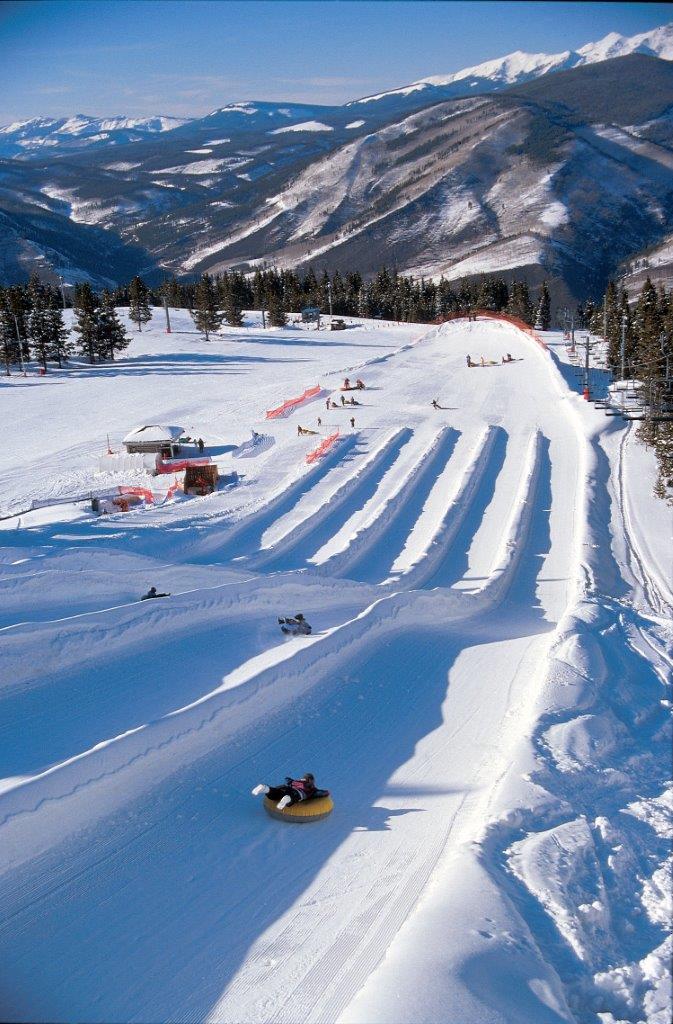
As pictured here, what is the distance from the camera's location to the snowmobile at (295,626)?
539 inches

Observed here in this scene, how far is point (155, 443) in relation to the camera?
1195 inches

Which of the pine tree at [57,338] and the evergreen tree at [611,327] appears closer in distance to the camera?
the evergreen tree at [611,327]

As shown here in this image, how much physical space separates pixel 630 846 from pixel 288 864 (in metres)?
3.49

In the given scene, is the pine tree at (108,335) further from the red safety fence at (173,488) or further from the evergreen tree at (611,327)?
the red safety fence at (173,488)

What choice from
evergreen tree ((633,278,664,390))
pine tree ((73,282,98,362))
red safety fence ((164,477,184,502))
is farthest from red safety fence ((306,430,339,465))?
pine tree ((73,282,98,362))

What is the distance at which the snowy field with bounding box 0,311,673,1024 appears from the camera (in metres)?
6.50

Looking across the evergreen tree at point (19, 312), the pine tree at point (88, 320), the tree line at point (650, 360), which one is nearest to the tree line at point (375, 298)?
the tree line at point (650, 360)

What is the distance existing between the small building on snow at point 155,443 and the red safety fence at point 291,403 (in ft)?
22.9

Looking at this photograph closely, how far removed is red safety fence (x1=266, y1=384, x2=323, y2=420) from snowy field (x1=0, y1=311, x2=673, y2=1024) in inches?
516

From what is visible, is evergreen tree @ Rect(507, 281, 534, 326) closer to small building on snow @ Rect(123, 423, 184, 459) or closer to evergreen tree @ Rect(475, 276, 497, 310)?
evergreen tree @ Rect(475, 276, 497, 310)

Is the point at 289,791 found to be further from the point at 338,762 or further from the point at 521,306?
the point at 521,306

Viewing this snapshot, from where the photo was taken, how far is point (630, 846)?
28.0 ft

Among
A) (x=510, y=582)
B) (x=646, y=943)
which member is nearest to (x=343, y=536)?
(x=510, y=582)

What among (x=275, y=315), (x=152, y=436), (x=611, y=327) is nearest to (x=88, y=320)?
(x=275, y=315)
